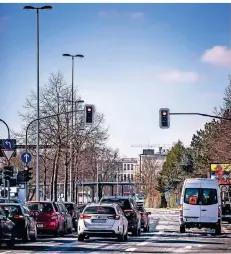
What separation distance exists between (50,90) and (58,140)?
370 cm

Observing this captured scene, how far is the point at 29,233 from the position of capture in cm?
3103

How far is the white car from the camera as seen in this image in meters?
31.7

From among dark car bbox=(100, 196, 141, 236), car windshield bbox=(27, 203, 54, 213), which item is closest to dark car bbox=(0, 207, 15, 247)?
car windshield bbox=(27, 203, 54, 213)

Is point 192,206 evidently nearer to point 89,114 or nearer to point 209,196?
point 209,196

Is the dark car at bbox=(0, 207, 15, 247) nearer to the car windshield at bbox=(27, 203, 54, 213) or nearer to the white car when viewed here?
the white car

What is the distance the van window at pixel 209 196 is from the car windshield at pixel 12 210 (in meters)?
13.5

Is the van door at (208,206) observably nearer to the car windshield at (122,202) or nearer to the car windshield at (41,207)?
the car windshield at (122,202)

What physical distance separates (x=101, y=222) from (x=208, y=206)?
1115 centimetres

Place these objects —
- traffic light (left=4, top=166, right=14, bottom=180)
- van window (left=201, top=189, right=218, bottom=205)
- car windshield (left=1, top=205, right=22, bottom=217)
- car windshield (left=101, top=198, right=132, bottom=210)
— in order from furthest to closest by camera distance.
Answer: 1. traffic light (left=4, top=166, right=14, bottom=180)
2. van window (left=201, top=189, right=218, bottom=205)
3. car windshield (left=101, top=198, right=132, bottom=210)
4. car windshield (left=1, top=205, right=22, bottom=217)

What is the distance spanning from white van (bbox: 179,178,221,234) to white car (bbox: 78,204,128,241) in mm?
10013

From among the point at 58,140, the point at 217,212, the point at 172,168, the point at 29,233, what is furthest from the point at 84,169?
the point at 172,168

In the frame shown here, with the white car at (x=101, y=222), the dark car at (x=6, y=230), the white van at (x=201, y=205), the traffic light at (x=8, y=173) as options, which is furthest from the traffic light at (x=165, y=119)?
the dark car at (x=6, y=230)

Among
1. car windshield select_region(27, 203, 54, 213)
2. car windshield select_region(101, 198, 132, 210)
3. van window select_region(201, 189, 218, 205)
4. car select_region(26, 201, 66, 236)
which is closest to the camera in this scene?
car select_region(26, 201, 66, 236)

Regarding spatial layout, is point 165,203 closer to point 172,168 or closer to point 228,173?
point 172,168
